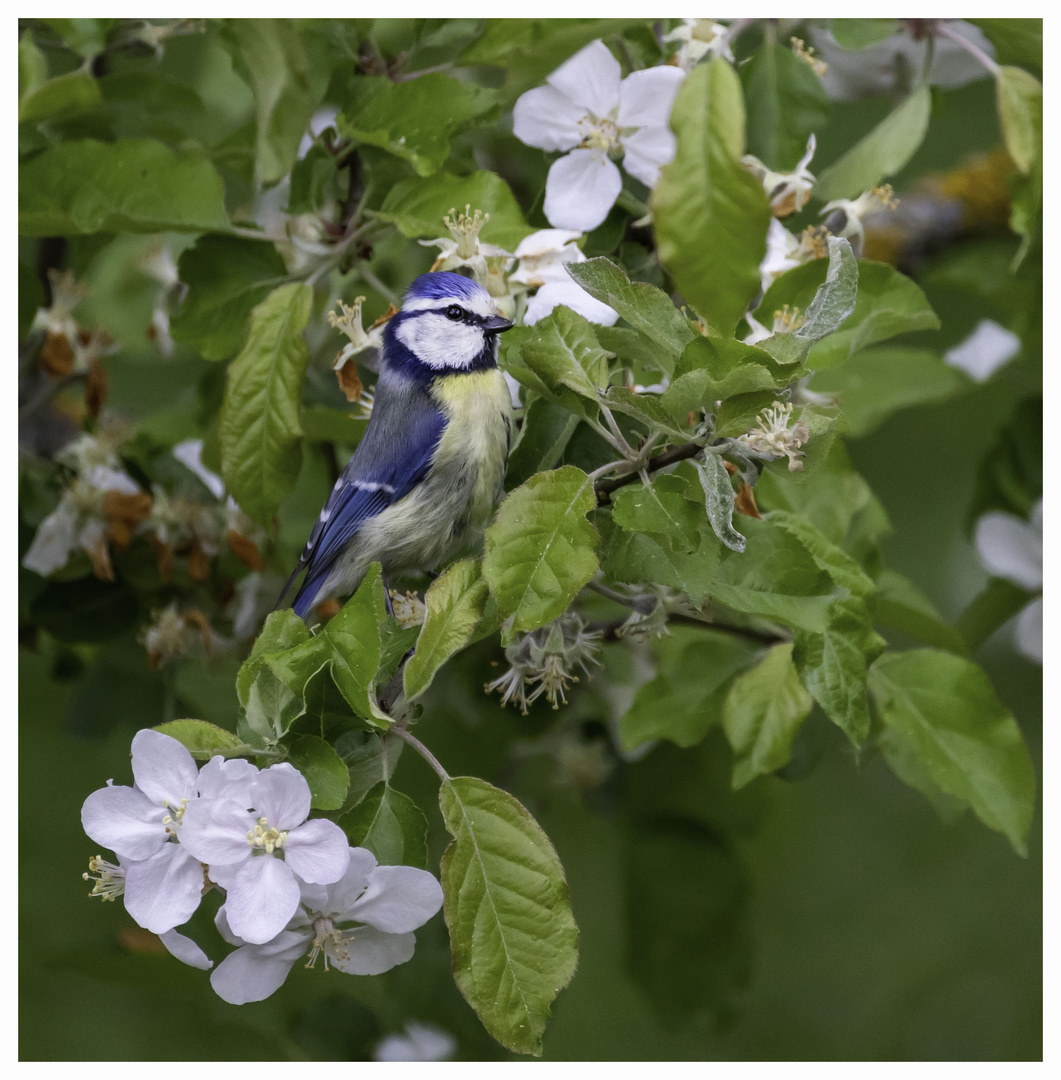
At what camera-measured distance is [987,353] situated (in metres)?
1.76

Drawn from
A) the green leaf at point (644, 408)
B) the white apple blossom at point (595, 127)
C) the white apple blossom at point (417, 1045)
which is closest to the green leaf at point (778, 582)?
the green leaf at point (644, 408)

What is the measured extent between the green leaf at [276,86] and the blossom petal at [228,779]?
627mm

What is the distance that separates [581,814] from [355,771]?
4.13ft

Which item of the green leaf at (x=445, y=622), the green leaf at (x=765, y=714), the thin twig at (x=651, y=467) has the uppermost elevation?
the thin twig at (x=651, y=467)

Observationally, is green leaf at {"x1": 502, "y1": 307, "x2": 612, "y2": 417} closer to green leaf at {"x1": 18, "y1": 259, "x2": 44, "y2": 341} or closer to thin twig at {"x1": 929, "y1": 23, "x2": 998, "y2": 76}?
thin twig at {"x1": 929, "y1": 23, "x2": 998, "y2": 76}

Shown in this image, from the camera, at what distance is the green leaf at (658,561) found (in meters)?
0.85

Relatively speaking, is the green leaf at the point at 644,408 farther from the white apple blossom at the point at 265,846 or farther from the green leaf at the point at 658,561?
the white apple blossom at the point at 265,846

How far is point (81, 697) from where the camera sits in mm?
1521

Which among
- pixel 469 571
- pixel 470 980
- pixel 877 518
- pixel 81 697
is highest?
pixel 469 571

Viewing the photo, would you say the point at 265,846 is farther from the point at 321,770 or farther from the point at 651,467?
the point at 651,467

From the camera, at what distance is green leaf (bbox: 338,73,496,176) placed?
107 cm

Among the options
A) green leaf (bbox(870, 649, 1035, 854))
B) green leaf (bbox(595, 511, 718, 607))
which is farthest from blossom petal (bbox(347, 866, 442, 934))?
green leaf (bbox(870, 649, 1035, 854))

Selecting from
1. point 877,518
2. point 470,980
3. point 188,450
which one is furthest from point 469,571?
point 188,450

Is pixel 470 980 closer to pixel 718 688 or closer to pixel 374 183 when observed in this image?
pixel 718 688
